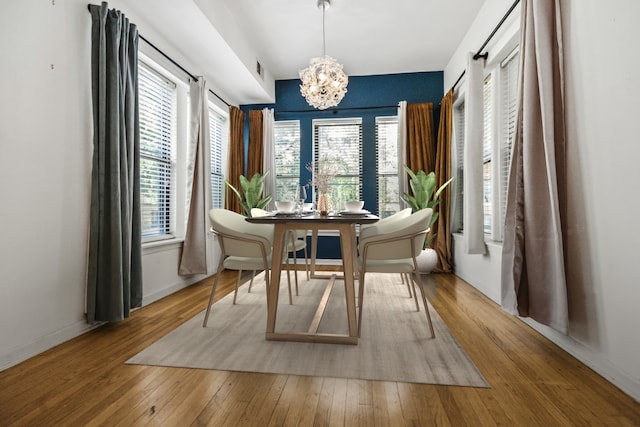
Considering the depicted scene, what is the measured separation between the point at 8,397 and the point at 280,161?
4.12 metres

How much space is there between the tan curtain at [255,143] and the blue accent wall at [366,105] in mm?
168

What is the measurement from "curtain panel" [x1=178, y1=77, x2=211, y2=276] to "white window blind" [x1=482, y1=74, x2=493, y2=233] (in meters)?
3.00

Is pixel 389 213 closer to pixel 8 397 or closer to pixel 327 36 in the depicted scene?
pixel 327 36

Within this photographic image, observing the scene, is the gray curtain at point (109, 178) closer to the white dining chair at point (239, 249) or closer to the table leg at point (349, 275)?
the white dining chair at point (239, 249)

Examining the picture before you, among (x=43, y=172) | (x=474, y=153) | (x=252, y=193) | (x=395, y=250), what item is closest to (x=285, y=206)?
(x=395, y=250)

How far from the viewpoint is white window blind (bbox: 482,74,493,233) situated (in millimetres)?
3357

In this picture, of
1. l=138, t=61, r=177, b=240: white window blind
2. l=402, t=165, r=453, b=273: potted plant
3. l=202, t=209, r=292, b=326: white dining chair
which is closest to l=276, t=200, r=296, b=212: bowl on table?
l=202, t=209, r=292, b=326: white dining chair

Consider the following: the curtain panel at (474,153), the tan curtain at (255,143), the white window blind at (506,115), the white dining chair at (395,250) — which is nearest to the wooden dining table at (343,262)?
the white dining chair at (395,250)

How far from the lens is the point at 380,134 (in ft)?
16.1

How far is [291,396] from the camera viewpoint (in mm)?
1417

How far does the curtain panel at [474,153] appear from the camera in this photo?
3203 millimetres

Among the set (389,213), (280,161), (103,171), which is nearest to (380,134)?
(389,213)

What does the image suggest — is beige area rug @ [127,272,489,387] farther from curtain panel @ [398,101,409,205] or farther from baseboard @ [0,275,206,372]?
curtain panel @ [398,101,409,205]

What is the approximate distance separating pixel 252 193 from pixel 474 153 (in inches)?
108
